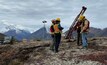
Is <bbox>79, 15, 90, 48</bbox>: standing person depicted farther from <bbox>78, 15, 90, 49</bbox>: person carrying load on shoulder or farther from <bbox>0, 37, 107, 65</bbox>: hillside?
<bbox>0, 37, 107, 65</bbox>: hillside

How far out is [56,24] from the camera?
3244 cm

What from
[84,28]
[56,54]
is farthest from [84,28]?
[56,54]

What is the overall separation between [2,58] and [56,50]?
551cm

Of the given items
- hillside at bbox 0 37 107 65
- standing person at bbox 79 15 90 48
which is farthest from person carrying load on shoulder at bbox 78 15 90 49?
hillside at bbox 0 37 107 65

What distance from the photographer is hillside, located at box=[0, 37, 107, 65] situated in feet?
99.8

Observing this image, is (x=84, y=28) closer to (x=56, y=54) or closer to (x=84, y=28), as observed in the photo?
(x=84, y=28)

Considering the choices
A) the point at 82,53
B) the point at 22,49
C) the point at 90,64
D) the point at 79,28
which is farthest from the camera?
the point at 22,49

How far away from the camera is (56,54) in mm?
32906

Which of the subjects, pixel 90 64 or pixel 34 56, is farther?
pixel 34 56

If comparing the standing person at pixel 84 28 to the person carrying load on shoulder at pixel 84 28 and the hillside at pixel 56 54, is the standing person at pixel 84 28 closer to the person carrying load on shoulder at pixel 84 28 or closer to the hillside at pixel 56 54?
the person carrying load on shoulder at pixel 84 28

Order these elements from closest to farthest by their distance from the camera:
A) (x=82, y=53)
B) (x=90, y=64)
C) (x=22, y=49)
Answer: (x=90, y=64)
(x=82, y=53)
(x=22, y=49)

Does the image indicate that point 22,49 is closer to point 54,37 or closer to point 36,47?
point 36,47

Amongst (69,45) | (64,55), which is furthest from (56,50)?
(69,45)

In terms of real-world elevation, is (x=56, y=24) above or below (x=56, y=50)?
above
